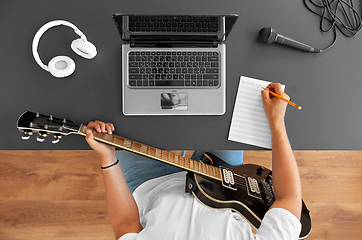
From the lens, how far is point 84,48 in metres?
0.77

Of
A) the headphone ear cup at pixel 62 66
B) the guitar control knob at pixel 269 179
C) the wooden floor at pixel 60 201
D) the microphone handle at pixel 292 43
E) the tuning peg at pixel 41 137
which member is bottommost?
the wooden floor at pixel 60 201

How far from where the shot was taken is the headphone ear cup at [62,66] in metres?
0.79

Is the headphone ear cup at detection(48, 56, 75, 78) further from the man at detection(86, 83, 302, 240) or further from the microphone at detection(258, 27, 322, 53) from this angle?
the microphone at detection(258, 27, 322, 53)

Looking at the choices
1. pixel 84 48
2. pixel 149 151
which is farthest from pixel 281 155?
pixel 84 48

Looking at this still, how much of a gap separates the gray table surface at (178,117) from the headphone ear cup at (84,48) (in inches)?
1.7

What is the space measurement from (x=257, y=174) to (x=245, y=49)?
541mm

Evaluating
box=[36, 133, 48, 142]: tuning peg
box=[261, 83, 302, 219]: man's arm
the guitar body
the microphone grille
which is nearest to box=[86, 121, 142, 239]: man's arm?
box=[36, 133, 48, 142]: tuning peg

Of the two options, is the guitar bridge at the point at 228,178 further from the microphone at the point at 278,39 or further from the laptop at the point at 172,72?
the microphone at the point at 278,39

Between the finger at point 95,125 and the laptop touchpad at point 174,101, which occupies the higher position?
the laptop touchpad at point 174,101

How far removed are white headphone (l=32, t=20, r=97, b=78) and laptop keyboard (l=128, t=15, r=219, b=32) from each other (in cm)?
17

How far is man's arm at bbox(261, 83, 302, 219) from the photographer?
80 cm

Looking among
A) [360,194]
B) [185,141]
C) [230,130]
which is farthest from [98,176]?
[360,194]

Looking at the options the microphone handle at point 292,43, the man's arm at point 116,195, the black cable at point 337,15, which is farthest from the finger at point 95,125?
the black cable at point 337,15

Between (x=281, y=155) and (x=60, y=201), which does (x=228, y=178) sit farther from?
(x=60, y=201)
